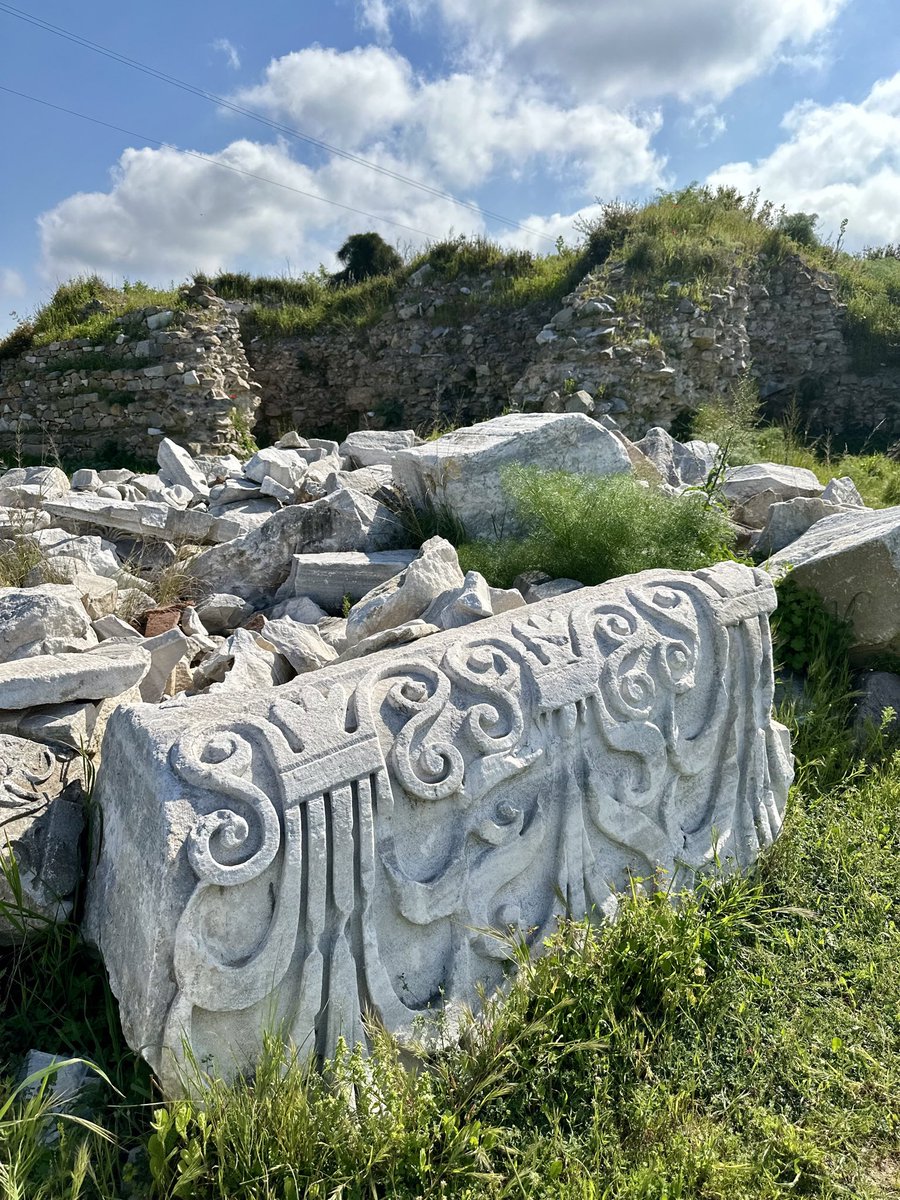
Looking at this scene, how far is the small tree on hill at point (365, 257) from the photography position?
14.5 meters

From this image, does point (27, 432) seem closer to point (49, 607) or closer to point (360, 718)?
point (49, 607)

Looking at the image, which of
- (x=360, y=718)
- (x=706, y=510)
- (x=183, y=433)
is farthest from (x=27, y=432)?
(x=360, y=718)

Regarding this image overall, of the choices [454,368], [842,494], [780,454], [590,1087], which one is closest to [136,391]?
[454,368]

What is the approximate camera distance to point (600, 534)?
3705 millimetres

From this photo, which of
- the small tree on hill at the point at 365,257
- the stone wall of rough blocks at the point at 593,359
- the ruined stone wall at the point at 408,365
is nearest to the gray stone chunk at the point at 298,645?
the stone wall of rough blocks at the point at 593,359

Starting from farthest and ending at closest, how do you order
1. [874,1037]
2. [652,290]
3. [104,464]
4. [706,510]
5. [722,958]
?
1. [104,464]
2. [652,290]
3. [706,510]
4. [722,958]
5. [874,1037]

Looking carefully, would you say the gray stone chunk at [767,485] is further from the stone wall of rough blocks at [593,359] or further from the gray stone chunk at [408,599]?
the stone wall of rough blocks at [593,359]

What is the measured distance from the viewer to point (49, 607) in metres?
2.97

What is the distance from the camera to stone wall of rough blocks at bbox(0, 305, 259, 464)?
9.96 meters

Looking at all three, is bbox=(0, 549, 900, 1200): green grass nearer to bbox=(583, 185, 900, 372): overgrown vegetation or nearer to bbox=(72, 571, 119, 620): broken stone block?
bbox=(72, 571, 119, 620): broken stone block

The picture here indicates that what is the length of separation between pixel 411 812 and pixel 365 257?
1507cm

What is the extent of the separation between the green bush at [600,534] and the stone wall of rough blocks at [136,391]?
22.3 feet

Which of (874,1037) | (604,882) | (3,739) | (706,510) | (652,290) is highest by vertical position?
(652,290)

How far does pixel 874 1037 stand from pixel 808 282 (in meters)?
11.8
